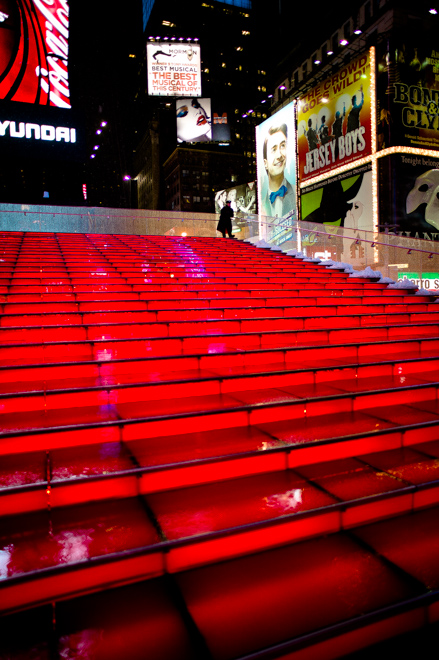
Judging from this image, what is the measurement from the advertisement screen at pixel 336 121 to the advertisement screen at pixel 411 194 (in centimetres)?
123

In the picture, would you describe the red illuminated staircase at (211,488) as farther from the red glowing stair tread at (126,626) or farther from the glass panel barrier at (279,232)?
the glass panel barrier at (279,232)

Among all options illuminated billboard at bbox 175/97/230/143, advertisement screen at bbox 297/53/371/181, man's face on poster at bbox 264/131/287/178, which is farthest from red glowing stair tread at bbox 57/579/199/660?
illuminated billboard at bbox 175/97/230/143

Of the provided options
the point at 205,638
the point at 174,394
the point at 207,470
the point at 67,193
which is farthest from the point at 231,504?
the point at 67,193

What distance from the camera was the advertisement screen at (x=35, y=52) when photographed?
39.2 feet

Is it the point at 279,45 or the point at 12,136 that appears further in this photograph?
the point at 279,45

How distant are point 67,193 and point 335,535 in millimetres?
15535

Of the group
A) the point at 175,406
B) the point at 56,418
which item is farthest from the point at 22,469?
the point at 175,406

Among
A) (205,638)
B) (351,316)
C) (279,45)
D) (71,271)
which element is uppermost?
(279,45)

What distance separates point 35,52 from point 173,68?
6.56m

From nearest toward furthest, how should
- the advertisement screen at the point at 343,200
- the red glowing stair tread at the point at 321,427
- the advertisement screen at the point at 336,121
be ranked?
the red glowing stair tread at the point at 321,427 < the advertisement screen at the point at 336,121 < the advertisement screen at the point at 343,200

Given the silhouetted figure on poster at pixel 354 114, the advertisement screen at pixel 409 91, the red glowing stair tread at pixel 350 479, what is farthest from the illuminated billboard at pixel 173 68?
the red glowing stair tread at pixel 350 479

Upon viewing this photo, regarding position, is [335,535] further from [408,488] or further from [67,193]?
[67,193]

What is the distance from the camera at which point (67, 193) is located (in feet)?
49.2

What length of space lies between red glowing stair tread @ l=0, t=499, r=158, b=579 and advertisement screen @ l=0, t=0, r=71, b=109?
14024mm
